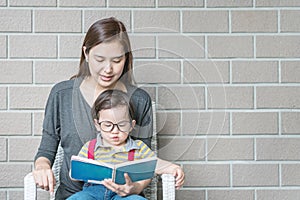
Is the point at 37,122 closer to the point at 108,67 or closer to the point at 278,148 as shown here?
the point at 108,67

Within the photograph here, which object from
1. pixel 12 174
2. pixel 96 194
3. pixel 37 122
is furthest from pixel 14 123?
pixel 96 194


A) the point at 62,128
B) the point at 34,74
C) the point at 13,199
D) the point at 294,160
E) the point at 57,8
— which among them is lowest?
the point at 13,199

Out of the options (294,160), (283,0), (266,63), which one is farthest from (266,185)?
(283,0)

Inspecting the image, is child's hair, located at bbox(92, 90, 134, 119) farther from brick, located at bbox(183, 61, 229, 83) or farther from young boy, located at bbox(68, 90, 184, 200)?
brick, located at bbox(183, 61, 229, 83)

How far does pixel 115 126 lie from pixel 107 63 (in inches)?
8.1

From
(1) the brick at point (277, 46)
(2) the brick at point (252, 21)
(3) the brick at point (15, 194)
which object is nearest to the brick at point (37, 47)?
(3) the brick at point (15, 194)

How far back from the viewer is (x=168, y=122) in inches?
77.7

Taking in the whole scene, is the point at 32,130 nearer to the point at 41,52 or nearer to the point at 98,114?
the point at 41,52

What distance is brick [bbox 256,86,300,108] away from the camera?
8.24 ft

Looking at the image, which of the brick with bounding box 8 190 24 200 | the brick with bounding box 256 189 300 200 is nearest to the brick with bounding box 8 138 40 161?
the brick with bounding box 8 190 24 200

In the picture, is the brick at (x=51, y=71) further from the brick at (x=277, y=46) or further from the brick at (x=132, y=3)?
the brick at (x=277, y=46)

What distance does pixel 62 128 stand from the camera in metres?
2.14

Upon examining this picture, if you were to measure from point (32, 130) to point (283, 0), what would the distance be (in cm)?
123

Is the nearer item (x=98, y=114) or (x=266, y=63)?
(x=98, y=114)
